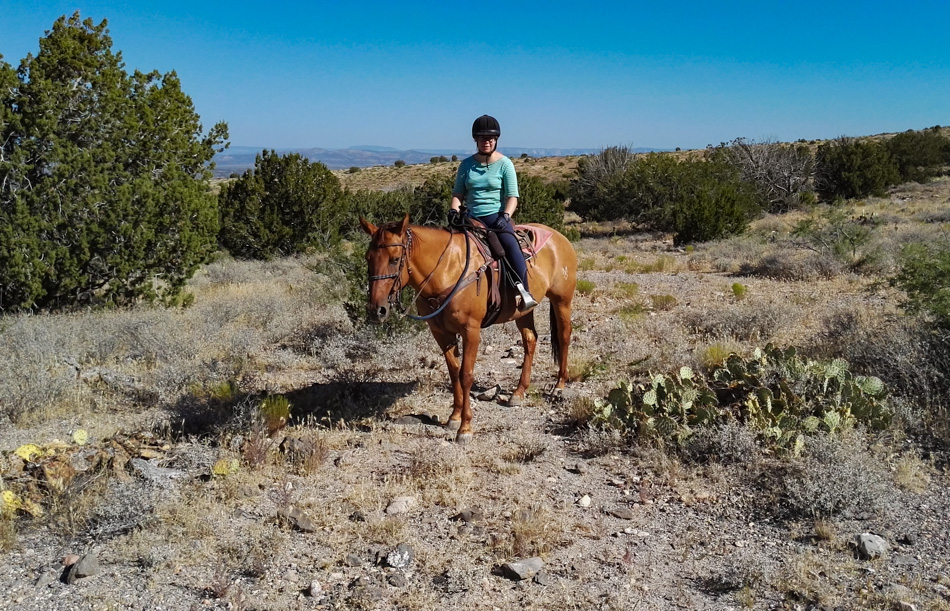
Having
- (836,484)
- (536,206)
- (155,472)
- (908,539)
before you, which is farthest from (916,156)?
(155,472)

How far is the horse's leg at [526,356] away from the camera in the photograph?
6375mm

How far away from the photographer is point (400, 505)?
4188mm

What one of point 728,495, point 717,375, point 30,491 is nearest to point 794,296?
point 717,375

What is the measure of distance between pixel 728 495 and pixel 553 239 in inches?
130

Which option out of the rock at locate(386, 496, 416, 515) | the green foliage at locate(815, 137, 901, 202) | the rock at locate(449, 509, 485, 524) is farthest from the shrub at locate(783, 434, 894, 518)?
the green foliage at locate(815, 137, 901, 202)

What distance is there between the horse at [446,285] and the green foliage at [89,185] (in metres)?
6.53

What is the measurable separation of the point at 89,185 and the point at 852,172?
3305 cm

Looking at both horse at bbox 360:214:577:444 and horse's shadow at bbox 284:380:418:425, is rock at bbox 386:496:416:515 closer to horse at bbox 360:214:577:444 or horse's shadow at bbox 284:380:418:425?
horse at bbox 360:214:577:444

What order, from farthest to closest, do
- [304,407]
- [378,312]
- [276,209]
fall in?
[276,209], [304,407], [378,312]

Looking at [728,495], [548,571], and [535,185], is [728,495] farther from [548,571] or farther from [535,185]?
[535,185]

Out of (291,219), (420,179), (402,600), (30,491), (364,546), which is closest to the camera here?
(402,600)

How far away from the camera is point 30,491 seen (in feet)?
13.2

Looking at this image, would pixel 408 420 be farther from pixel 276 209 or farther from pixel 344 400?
pixel 276 209

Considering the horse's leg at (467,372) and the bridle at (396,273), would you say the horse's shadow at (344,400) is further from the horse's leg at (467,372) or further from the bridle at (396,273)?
the bridle at (396,273)
